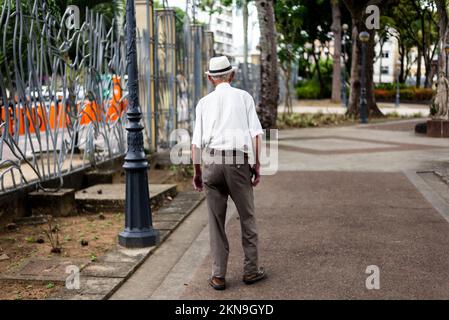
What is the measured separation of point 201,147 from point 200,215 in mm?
2969

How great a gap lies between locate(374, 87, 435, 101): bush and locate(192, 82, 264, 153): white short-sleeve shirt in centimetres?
4170

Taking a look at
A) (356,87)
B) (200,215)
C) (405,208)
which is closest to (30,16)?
(200,215)

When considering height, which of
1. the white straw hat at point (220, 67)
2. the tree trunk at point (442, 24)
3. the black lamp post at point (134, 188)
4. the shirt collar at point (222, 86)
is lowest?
the black lamp post at point (134, 188)

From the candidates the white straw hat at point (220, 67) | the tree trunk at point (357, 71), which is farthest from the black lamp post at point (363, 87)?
the white straw hat at point (220, 67)

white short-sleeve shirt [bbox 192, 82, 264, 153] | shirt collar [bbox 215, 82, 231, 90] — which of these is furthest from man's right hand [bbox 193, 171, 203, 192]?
shirt collar [bbox 215, 82, 231, 90]

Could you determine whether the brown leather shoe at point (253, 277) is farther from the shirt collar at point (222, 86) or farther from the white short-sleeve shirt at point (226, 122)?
the shirt collar at point (222, 86)

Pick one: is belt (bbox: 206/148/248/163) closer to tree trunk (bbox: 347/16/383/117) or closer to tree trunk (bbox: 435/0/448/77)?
tree trunk (bbox: 435/0/448/77)

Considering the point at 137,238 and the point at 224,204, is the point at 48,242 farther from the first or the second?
the point at 224,204

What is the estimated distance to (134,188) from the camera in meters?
6.42

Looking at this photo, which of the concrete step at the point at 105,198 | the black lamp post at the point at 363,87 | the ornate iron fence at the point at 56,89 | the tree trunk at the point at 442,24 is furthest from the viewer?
the black lamp post at the point at 363,87

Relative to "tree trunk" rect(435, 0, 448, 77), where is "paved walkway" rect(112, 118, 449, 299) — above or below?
below

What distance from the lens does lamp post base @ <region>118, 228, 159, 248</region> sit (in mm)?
6312

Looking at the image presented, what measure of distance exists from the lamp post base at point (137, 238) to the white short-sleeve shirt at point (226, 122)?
162 cm

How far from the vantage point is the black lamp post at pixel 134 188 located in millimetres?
6340
